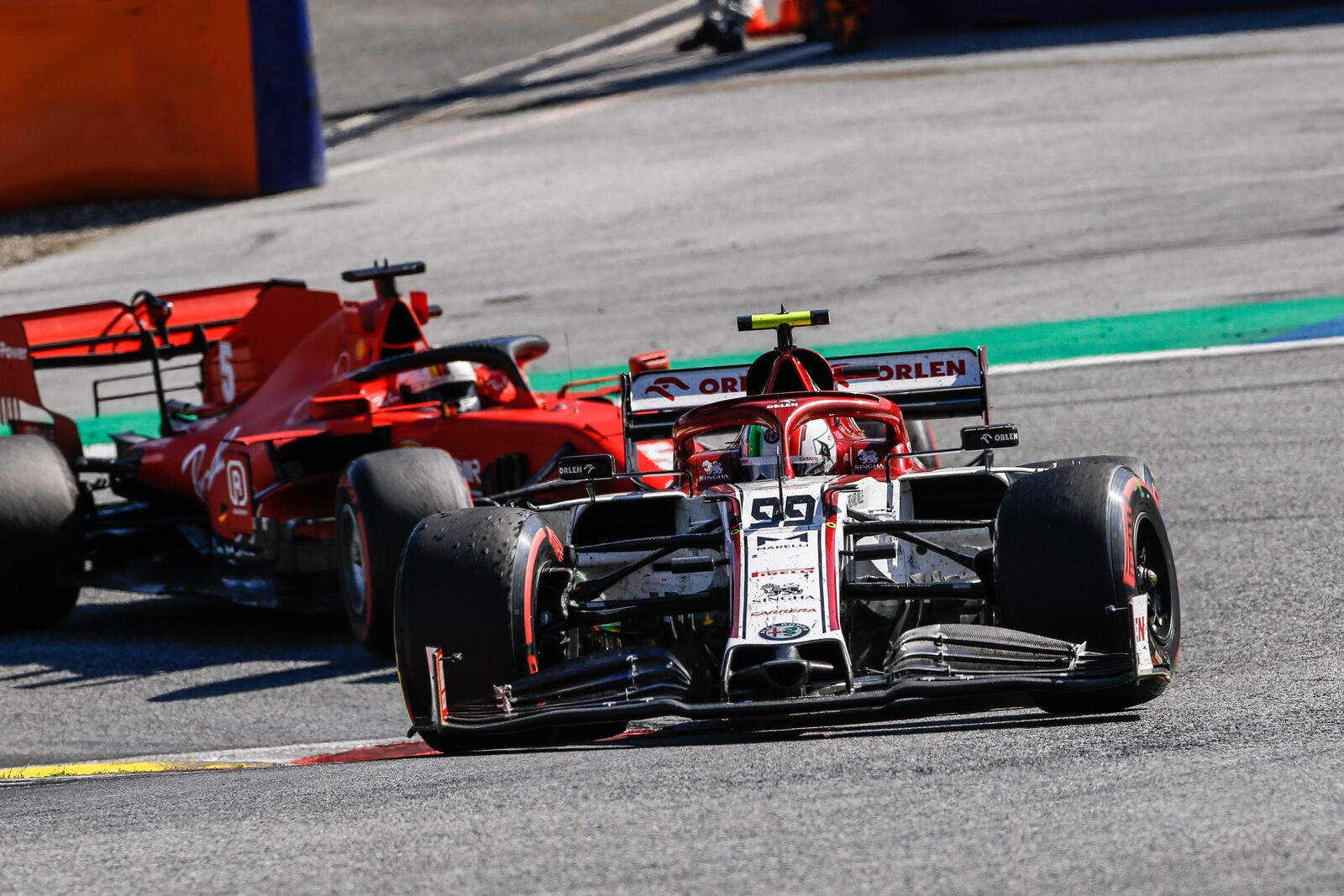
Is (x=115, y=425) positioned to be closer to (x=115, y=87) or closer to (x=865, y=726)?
(x=115, y=87)

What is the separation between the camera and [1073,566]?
6180 mm

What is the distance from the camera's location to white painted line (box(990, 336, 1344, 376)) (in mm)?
12898

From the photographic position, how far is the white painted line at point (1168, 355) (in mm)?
12898

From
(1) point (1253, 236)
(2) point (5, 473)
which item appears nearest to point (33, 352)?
(2) point (5, 473)

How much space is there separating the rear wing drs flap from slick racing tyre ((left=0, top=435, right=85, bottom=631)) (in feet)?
10.9

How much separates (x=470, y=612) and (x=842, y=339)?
28.5 feet

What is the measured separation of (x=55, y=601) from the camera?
33.2ft

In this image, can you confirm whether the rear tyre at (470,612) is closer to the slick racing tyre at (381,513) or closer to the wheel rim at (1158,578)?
the slick racing tyre at (381,513)

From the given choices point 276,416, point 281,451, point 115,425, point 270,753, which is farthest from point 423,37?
point 270,753

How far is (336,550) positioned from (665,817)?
14.9 feet

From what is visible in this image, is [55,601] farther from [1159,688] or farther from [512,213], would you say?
[512,213]

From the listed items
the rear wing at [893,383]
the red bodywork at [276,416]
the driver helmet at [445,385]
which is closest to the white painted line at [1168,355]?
the red bodywork at [276,416]

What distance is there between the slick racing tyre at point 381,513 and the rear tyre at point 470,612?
1494 mm

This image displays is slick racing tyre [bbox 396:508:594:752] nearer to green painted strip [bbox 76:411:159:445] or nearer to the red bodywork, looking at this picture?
the red bodywork
